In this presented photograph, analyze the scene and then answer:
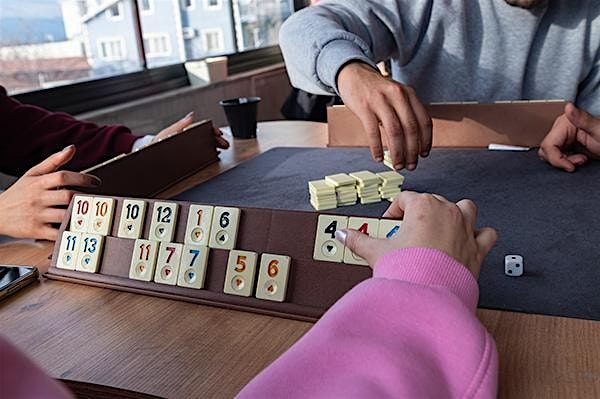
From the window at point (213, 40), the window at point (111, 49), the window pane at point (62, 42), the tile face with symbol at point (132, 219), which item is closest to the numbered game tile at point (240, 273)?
the tile face with symbol at point (132, 219)

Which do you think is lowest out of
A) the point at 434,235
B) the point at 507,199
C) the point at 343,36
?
the point at 507,199

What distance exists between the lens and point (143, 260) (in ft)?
2.25

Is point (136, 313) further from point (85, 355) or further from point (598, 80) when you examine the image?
point (598, 80)

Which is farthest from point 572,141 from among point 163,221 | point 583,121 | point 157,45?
point 157,45

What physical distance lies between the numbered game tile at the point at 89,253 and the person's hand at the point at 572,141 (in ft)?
2.50

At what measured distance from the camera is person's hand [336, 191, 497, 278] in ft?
1.70

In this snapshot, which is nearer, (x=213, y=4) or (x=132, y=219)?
(x=132, y=219)

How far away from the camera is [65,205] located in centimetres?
85

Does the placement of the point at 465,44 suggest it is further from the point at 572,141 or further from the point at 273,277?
the point at 273,277

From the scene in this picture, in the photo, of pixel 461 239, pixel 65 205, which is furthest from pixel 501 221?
pixel 65 205

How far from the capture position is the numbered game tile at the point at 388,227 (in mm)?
566

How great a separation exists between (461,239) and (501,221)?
30 cm

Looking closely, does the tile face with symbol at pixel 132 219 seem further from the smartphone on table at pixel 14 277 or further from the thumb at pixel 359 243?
the thumb at pixel 359 243

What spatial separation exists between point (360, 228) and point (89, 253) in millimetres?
342
